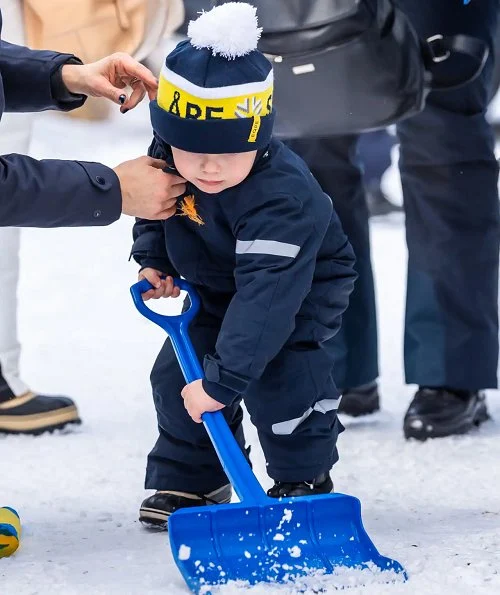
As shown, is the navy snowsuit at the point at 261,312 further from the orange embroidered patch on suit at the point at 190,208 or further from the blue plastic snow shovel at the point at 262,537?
the blue plastic snow shovel at the point at 262,537

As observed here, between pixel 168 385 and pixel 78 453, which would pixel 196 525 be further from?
pixel 78 453

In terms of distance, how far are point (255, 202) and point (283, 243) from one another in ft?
0.25

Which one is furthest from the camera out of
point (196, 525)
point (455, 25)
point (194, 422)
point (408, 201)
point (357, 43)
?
point (408, 201)

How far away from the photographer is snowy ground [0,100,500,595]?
5.42ft

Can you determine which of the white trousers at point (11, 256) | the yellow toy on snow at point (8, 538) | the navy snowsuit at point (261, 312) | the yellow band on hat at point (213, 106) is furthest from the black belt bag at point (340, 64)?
the yellow toy on snow at point (8, 538)

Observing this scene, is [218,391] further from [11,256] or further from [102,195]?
[11,256]

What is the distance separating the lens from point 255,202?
68.0 inches

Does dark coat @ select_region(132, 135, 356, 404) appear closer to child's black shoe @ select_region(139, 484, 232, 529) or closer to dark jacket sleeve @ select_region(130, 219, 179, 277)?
dark jacket sleeve @ select_region(130, 219, 179, 277)

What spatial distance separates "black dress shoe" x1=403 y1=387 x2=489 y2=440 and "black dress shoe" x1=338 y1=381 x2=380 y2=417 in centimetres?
16

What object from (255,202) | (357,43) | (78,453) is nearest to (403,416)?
(78,453)

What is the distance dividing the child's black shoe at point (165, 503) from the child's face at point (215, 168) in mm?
515

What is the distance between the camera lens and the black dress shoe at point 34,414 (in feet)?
8.36

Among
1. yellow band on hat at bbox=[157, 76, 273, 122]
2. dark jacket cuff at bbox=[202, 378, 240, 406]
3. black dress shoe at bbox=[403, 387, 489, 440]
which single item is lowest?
black dress shoe at bbox=[403, 387, 489, 440]

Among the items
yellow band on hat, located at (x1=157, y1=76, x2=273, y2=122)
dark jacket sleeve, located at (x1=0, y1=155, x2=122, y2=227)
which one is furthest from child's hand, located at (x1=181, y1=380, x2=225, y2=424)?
yellow band on hat, located at (x1=157, y1=76, x2=273, y2=122)
